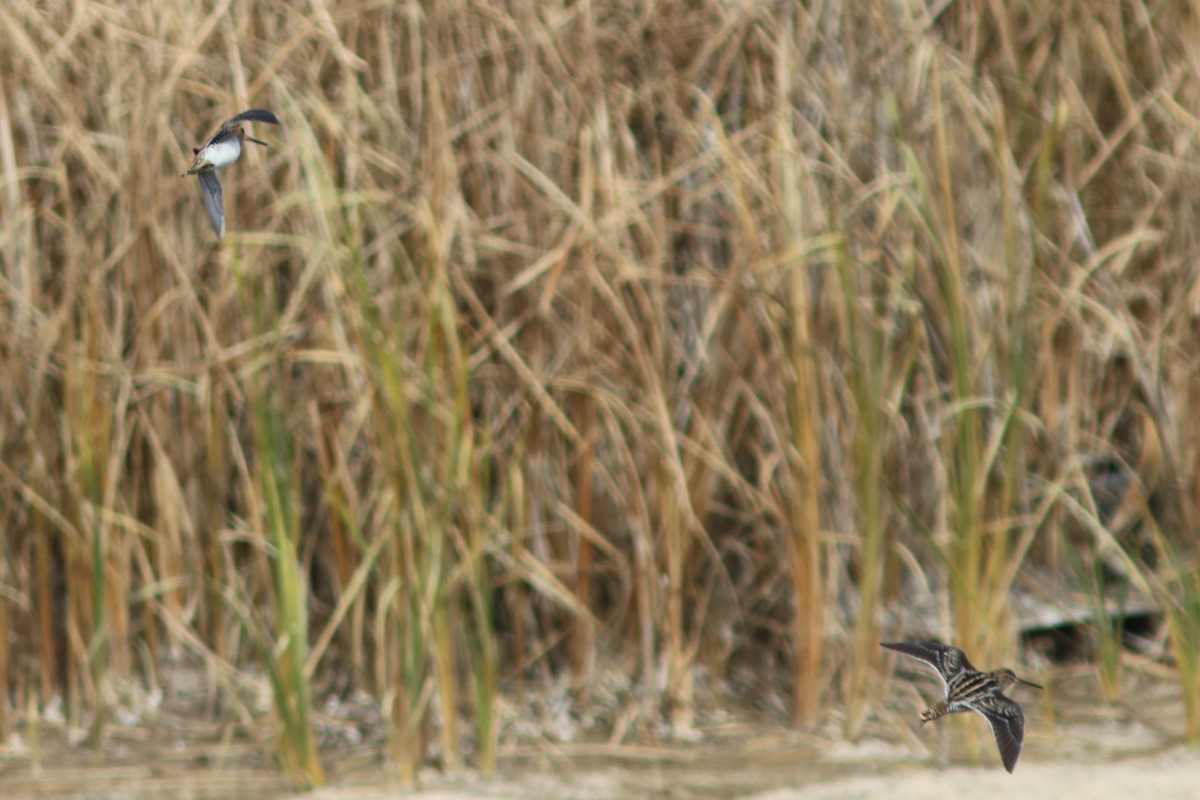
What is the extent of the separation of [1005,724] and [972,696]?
0.14 ft

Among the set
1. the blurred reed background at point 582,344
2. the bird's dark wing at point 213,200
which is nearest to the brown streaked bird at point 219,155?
the bird's dark wing at point 213,200

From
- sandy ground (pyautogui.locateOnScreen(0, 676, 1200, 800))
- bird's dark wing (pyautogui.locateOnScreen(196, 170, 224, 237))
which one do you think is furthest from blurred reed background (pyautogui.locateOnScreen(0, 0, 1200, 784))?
bird's dark wing (pyautogui.locateOnScreen(196, 170, 224, 237))

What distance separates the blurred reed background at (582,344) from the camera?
260cm

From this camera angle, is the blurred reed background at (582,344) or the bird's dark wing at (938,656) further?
the blurred reed background at (582,344)

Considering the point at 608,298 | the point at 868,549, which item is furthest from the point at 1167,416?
the point at 608,298

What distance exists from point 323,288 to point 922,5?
1212 mm

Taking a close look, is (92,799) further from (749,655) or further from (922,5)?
(922,5)

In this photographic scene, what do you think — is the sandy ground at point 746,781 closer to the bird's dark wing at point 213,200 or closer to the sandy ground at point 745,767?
the sandy ground at point 745,767

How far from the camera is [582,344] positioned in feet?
8.90

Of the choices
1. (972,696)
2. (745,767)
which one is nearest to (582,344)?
(745,767)

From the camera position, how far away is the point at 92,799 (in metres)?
2.48

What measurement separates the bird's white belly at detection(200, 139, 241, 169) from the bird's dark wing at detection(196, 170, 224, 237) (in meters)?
0.04

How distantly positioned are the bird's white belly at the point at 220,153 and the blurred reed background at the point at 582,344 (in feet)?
2.67

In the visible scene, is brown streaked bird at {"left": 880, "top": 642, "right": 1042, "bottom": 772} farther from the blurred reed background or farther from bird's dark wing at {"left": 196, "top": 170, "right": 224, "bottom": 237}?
the blurred reed background
